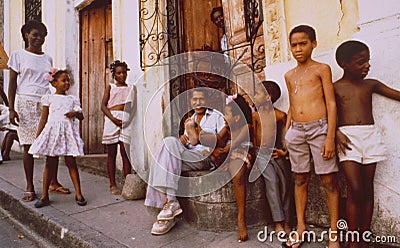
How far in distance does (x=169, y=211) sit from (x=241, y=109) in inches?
46.0

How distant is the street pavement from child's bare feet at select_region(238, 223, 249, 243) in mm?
41

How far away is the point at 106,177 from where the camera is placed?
439 centimetres

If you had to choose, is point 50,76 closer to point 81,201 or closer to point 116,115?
point 116,115

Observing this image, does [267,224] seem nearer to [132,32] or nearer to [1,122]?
[132,32]

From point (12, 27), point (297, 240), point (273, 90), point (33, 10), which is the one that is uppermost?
point (33, 10)

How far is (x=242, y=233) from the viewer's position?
2248 millimetres

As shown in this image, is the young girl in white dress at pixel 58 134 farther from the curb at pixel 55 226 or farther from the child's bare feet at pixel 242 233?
the child's bare feet at pixel 242 233

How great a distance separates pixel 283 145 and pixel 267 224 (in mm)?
758

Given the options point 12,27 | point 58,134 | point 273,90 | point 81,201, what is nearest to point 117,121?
point 58,134

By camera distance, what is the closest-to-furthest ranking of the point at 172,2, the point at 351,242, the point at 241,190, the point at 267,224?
the point at 351,242, the point at 241,190, the point at 267,224, the point at 172,2

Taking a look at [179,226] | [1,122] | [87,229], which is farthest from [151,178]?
[1,122]

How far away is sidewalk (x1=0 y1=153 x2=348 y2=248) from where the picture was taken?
2260mm

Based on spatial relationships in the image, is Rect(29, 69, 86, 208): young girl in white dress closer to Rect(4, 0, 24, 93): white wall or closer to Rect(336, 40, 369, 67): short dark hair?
Rect(336, 40, 369, 67): short dark hair

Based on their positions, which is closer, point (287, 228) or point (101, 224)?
point (287, 228)
